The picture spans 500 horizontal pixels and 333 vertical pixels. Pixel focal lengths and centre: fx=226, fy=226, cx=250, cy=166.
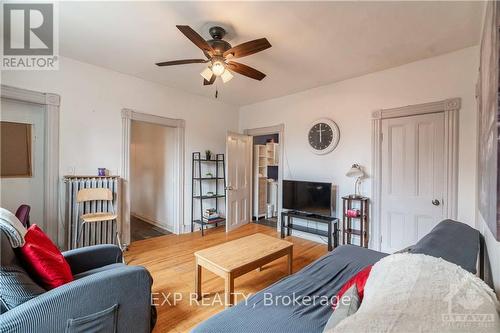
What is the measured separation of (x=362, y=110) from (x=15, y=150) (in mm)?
4728

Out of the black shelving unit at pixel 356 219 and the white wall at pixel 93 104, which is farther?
the black shelving unit at pixel 356 219

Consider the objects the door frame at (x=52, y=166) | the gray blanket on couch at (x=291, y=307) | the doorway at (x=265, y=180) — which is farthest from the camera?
the doorway at (x=265, y=180)

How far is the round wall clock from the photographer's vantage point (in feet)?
12.1

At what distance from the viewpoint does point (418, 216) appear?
2.95 meters

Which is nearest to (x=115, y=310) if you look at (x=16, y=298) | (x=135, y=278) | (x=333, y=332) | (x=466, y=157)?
(x=135, y=278)

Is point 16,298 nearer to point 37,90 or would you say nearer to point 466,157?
point 37,90

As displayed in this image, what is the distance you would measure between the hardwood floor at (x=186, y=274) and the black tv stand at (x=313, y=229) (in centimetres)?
18

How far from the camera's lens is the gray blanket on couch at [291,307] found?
1124 mm

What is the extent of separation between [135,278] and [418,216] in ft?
10.8

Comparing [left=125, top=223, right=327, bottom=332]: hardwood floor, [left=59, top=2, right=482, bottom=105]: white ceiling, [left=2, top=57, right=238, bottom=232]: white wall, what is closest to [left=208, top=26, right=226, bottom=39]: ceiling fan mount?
[left=59, top=2, right=482, bottom=105]: white ceiling

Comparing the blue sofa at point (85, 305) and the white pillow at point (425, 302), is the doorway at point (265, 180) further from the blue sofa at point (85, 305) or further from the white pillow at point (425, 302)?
the white pillow at point (425, 302)

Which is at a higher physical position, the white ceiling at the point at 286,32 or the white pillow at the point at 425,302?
the white ceiling at the point at 286,32

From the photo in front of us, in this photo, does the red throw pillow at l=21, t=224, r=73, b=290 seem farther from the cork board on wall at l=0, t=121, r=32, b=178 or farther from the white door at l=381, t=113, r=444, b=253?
the white door at l=381, t=113, r=444, b=253

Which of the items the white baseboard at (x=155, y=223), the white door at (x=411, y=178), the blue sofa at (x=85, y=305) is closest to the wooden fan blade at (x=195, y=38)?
the blue sofa at (x=85, y=305)
